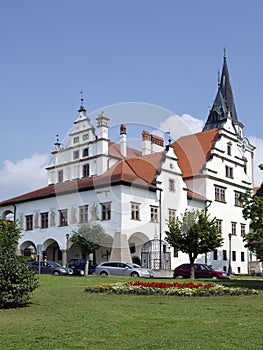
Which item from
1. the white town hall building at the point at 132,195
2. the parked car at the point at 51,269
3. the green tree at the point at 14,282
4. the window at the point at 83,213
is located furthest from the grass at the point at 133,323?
the window at the point at 83,213

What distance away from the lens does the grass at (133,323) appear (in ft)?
32.7

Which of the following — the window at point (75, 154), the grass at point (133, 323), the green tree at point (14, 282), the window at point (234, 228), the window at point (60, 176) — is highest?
the window at point (75, 154)

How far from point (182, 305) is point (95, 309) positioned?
10.1 ft

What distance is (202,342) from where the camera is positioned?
10023mm

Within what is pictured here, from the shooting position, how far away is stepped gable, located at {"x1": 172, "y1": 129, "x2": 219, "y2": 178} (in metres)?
56.6

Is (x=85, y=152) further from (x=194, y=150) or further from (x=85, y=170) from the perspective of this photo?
(x=194, y=150)

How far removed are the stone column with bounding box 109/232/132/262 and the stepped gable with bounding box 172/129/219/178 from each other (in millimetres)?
14607

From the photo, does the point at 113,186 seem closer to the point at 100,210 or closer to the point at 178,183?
the point at 100,210

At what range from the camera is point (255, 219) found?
2962 cm

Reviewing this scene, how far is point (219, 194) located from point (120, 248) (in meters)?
17.0

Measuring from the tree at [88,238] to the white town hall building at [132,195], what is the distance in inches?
124

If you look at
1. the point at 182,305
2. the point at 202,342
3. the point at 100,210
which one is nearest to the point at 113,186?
the point at 100,210

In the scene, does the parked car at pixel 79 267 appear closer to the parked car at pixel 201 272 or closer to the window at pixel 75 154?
the parked car at pixel 201 272

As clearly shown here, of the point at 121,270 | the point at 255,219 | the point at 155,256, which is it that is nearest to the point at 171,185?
the point at 155,256
